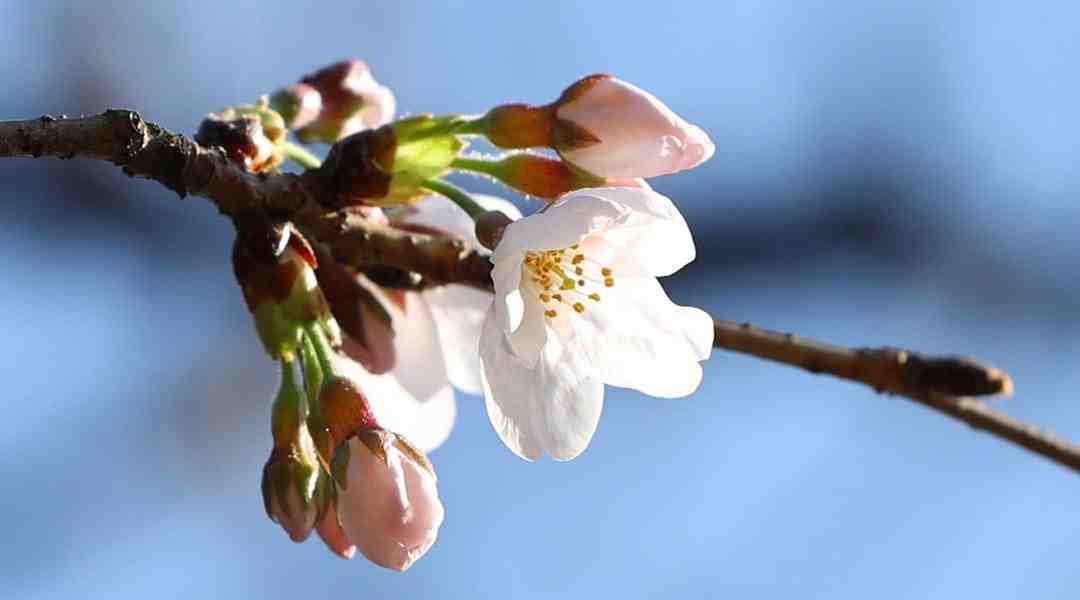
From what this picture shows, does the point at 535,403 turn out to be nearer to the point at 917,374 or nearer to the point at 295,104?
the point at 917,374

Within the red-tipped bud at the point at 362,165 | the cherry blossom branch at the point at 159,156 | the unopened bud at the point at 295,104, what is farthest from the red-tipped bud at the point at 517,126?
the unopened bud at the point at 295,104

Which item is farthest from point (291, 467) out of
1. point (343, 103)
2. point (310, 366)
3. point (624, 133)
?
point (343, 103)

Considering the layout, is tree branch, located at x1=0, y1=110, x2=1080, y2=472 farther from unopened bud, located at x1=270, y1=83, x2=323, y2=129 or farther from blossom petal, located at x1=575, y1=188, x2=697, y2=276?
unopened bud, located at x1=270, y1=83, x2=323, y2=129

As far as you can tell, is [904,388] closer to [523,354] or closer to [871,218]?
[523,354]

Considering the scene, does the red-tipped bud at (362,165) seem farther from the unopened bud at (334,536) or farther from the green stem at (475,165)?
the unopened bud at (334,536)

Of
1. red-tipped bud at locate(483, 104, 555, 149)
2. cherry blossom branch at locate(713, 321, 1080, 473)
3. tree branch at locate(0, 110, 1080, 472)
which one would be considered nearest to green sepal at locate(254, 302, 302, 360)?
tree branch at locate(0, 110, 1080, 472)
